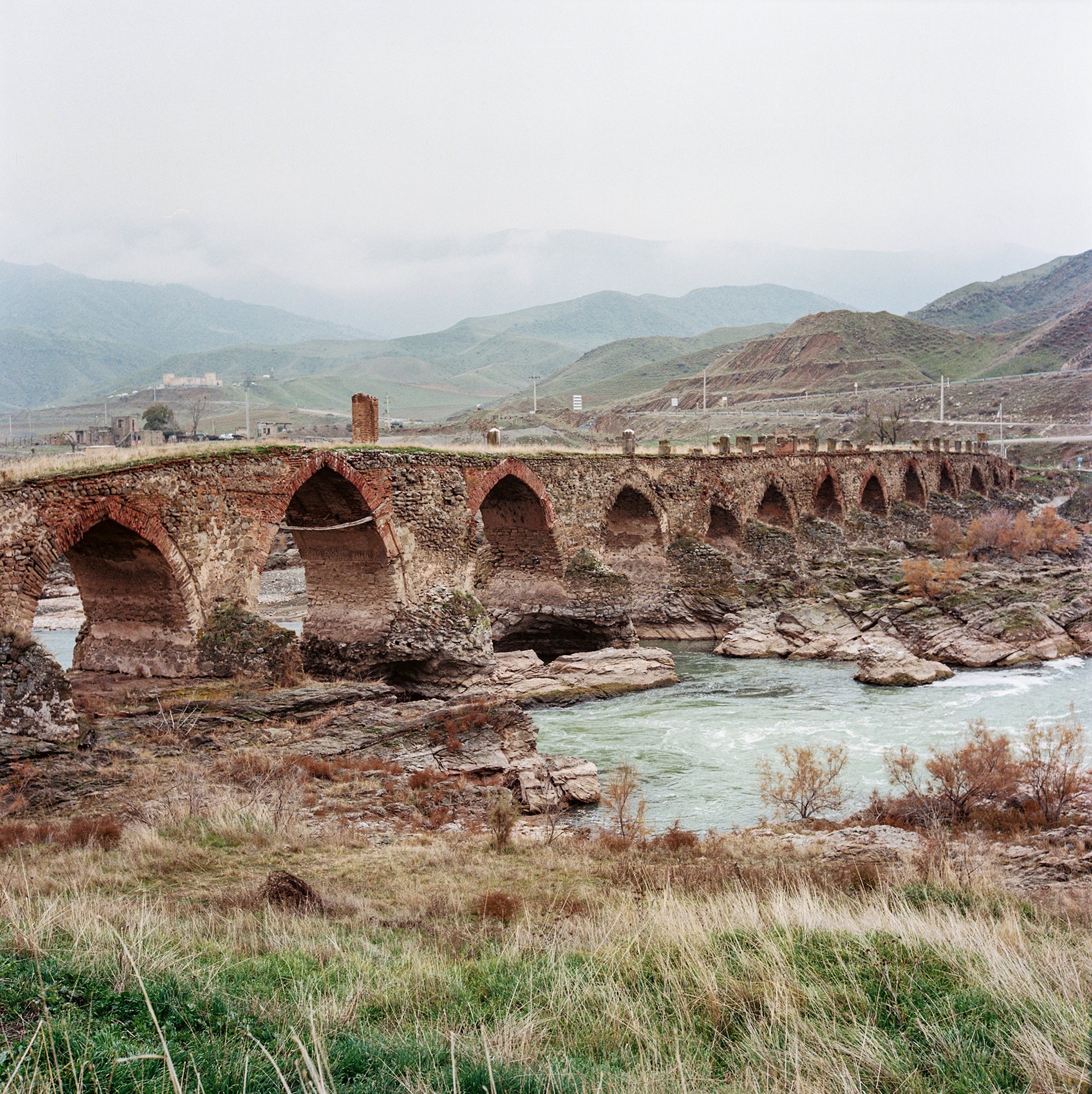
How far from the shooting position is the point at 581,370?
162 meters

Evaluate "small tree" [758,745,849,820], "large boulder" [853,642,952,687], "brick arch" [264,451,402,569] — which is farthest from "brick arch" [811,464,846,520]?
"small tree" [758,745,849,820]

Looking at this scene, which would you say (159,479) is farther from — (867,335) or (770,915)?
(867,335)

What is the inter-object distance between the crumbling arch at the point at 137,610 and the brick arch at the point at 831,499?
3007 cm

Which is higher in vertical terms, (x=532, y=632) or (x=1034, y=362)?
(x=1034, y=362)

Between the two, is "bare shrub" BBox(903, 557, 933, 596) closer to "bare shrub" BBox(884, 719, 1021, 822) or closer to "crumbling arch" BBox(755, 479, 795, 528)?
"crumbling arch" BBox(755, 479, 795, 528)

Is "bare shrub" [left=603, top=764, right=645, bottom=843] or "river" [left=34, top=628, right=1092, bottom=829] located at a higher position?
"bare shrub" [left=603, top=764, right=645, bottom=843]

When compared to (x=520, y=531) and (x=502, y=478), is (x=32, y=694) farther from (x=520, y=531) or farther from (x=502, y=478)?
(x=520, y=531)

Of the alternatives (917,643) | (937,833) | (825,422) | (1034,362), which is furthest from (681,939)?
(1034,362)

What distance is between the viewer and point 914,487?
159 ft

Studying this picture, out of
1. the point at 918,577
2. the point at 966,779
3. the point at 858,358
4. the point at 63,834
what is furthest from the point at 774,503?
the point at 858,358

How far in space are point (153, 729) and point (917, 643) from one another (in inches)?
802

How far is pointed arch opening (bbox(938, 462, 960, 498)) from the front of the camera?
5078 cm

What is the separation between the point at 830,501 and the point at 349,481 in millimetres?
28004

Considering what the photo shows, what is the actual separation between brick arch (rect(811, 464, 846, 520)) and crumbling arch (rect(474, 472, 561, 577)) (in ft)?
59.6
